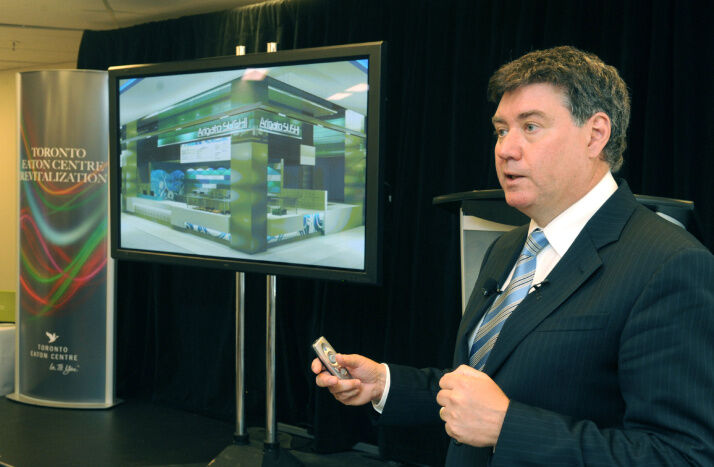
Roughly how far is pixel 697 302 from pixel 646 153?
2016mm

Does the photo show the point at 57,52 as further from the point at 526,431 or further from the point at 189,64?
the point at 526,431

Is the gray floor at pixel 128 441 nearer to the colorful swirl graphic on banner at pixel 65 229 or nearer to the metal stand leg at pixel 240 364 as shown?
the metal stand leg at pixel 240 364

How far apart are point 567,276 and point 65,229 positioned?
3.76 m

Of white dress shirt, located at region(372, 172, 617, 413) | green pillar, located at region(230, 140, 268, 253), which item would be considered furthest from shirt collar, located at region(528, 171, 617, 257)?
green pillar, located at region(230, 140, 268, 253)

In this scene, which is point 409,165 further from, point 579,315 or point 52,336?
point 579,315

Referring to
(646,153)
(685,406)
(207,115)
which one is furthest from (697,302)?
(207,115)

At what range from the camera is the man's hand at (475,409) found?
3.75ft

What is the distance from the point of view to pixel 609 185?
4.39ft

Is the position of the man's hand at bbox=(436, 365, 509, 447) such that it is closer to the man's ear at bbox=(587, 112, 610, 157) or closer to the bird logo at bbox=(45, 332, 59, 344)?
the man's ear at bbox=(587, 112, 610, 157)

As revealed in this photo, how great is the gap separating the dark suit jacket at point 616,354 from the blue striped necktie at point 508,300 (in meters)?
0.12

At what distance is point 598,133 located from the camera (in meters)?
1.31

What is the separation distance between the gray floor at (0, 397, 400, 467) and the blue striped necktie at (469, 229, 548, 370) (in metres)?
2.25

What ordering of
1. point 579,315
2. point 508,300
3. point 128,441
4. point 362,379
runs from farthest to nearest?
1. point 128,441
2. point 362,379
3. point 508,300
4. point 579,315

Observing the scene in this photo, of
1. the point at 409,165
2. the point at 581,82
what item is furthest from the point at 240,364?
the point at 581,82
